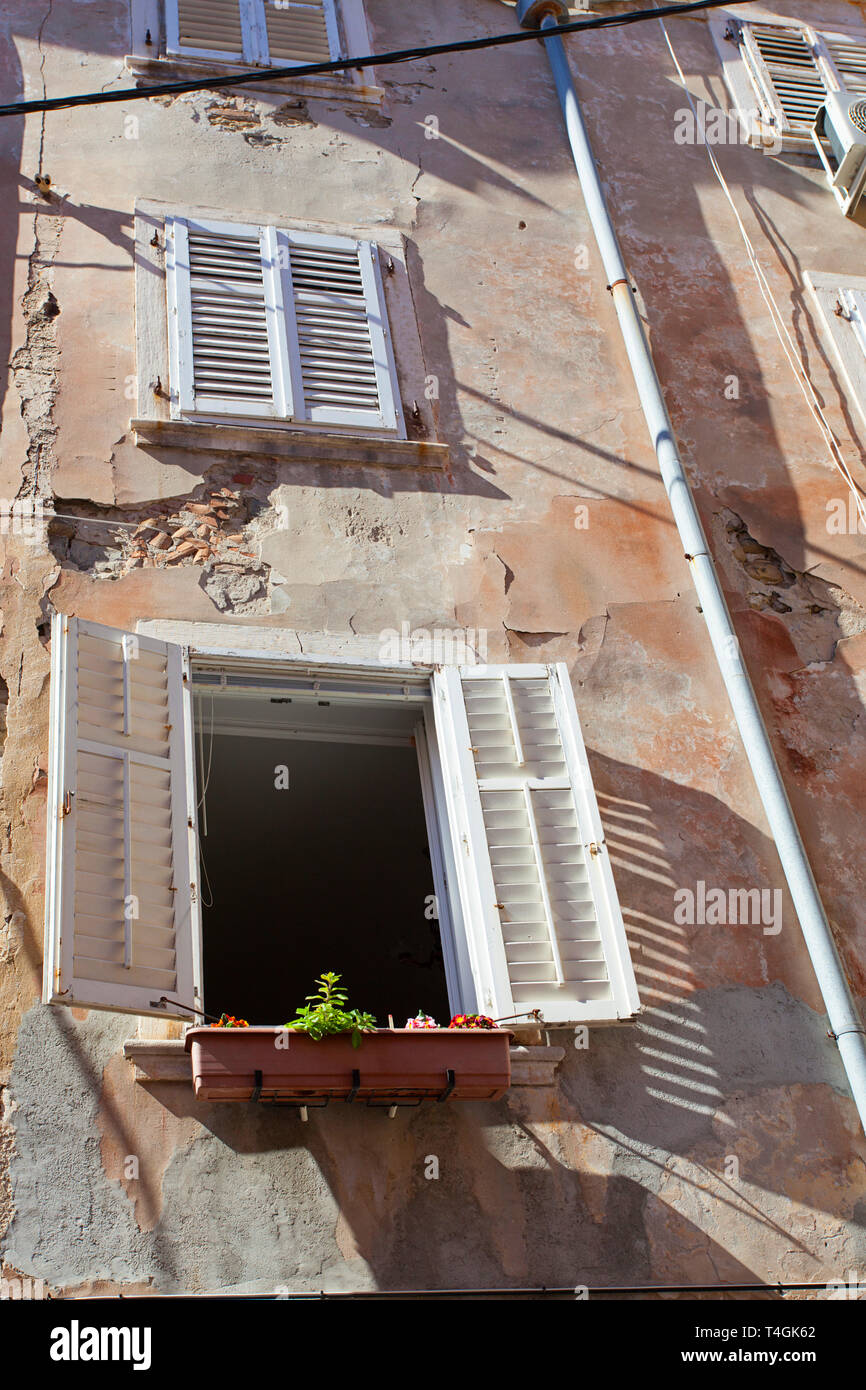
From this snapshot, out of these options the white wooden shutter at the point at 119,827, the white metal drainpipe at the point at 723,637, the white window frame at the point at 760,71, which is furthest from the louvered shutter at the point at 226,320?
the white window frame at the point at 760,71

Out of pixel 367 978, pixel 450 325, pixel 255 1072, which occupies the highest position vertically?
pixel 450 325

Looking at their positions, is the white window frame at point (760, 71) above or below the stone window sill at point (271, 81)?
above

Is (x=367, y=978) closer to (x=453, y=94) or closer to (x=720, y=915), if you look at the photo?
(x=720, y=915)

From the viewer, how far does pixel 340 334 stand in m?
7.52

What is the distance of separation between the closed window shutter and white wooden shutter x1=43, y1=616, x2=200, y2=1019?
4.84 meters

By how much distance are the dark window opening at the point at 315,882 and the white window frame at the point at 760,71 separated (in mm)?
5267

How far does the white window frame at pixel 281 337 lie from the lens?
7.01 meters

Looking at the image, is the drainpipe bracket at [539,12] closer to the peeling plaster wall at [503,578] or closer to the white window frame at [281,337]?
the peeling plaster wall at [503,578]

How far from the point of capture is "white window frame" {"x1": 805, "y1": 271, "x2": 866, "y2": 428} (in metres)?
8.20

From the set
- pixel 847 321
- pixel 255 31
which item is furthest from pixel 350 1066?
pixel 255 31

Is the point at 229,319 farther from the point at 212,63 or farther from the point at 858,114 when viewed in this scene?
the point at 858,114

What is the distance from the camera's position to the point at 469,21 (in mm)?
9523
